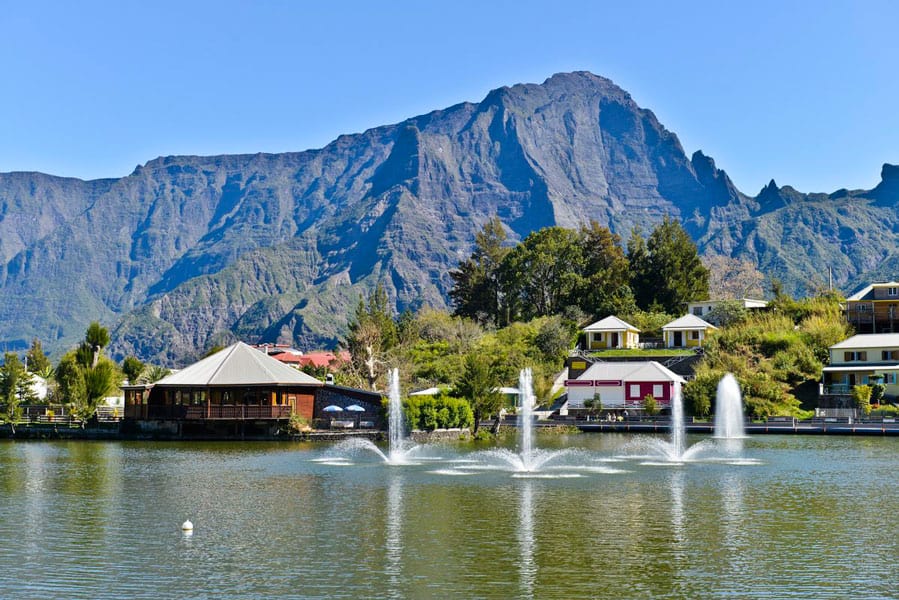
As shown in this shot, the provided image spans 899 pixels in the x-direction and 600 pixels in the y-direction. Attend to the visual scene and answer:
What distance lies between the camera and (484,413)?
67.9 m

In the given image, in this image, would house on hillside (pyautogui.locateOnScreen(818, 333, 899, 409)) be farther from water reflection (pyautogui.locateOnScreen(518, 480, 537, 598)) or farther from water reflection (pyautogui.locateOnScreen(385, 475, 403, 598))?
water reflection (pyautogui.locateOnScreen(385, 475, 403, 598))

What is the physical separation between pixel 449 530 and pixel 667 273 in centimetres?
9047

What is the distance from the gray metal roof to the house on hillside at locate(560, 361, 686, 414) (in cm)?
2582

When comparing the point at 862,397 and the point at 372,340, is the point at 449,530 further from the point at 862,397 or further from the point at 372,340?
the point at 372,340

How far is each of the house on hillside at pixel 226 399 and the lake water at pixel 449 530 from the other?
1827 centimetres

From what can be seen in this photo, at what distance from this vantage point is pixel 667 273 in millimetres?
116188

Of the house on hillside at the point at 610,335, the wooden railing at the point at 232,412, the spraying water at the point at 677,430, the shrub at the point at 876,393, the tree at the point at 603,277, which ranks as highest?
the tree at the point at 603,277

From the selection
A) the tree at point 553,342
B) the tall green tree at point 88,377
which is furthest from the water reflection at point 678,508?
the tree at point 553,342

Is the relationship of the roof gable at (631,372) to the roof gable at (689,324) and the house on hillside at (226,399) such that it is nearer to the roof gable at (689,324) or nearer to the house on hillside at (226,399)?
the roof gable at (689,324)

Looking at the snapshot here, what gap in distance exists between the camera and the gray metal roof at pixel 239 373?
6856 centimetres

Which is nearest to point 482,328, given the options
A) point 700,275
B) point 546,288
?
point 546,288

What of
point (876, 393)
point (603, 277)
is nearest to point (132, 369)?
point (603, 277)

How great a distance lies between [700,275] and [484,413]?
191 ft

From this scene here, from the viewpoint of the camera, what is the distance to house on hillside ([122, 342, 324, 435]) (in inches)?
2665
